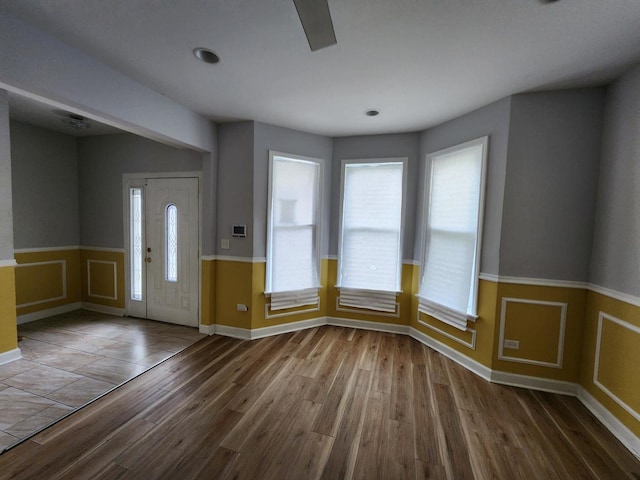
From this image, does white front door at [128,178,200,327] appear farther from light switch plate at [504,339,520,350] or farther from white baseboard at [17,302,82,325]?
light switch plate at [504,339,520,350]

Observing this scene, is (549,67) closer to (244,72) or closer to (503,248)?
(503,248)

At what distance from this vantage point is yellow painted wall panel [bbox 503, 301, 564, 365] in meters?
2.46

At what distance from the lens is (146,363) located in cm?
274

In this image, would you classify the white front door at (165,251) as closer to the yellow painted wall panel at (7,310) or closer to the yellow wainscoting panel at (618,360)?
the yellow painted wall panel at (7,310)

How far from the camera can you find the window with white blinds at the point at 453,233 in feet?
9.14

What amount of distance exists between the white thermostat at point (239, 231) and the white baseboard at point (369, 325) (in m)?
1.73

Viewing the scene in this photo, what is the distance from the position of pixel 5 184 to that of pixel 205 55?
232cm

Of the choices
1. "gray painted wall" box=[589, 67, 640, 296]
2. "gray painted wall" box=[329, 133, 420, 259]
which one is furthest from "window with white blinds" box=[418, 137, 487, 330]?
"gray painted wall" box=[589, 67, 640, 296]

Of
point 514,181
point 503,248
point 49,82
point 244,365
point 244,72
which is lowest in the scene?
point 244,365

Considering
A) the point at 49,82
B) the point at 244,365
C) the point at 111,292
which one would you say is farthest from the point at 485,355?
the point at 111,292

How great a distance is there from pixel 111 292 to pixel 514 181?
17.6 ft

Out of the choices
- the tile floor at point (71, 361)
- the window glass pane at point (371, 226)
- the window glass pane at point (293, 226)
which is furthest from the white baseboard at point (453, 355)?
the tile floor at point (71, 361)

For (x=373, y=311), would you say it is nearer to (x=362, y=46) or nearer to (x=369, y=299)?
(x=369, y=299)

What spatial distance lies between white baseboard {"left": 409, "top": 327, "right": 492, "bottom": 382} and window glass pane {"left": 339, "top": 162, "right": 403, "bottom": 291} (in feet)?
2.12
